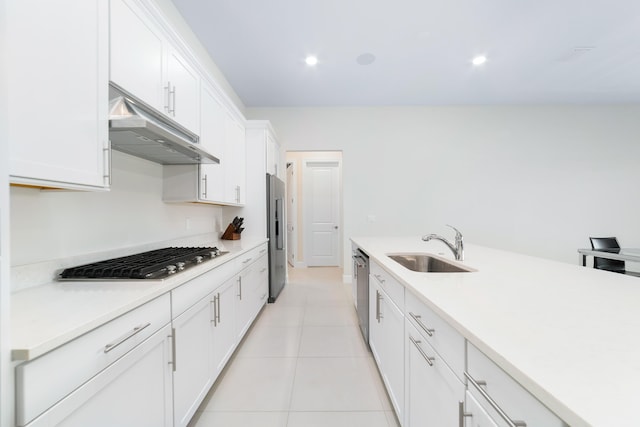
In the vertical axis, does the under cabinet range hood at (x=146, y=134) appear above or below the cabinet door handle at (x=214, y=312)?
above

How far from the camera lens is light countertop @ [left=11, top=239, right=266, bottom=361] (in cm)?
68

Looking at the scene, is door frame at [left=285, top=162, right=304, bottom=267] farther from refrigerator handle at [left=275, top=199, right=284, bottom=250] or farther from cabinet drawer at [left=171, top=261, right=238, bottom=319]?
cabinet drawer at [left=171, top=261, right=238, bottom=319]

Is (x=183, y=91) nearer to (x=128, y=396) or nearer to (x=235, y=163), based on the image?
(x=235, y=163)

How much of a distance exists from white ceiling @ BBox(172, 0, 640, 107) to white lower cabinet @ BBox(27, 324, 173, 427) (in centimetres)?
278

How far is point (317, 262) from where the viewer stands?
604cm

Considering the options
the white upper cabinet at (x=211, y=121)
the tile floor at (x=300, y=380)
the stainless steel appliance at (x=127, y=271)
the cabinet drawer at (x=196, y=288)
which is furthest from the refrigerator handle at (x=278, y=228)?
the stainless steel appliance at (x=127, y=271)

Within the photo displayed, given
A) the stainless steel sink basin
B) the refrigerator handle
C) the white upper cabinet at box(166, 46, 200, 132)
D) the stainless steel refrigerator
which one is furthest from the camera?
the refrigerator handle

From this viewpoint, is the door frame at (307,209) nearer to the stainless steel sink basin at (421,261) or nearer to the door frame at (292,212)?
the door frame at (292,212)

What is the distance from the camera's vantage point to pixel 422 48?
3.04 meters

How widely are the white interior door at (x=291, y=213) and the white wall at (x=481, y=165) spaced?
1.35m

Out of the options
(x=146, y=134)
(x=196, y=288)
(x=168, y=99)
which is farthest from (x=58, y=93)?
(x=196, y=288)

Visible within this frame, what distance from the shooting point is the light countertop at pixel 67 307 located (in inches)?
26.8

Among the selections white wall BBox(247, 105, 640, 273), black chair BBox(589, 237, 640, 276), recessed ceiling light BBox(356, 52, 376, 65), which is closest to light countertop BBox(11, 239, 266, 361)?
recessed ceiling light BBox(356, 52, 376, 65)

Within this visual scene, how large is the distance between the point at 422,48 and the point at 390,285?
283cm
